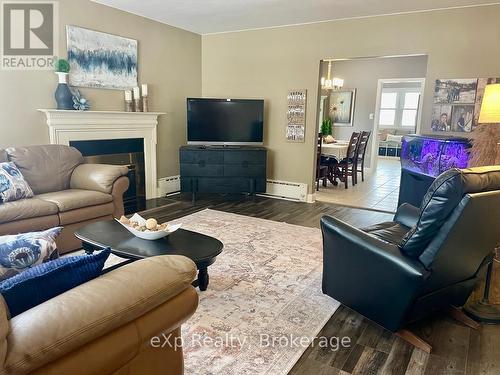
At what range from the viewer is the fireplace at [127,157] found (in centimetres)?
461

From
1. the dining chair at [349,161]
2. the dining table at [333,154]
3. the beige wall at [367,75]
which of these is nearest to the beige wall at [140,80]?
the dining table at [333,154]

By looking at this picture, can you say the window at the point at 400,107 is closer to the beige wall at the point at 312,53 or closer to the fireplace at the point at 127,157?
the beige wall at the point at 312,53

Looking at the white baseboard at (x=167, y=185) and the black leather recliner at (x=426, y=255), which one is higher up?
the black leather recliner at (x=426, y=255)

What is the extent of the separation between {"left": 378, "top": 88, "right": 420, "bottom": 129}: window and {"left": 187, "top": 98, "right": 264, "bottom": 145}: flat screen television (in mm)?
7045

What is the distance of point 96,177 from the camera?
370 cm

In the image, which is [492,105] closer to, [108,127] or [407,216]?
[407,216]

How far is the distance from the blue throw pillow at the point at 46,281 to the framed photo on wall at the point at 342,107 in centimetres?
918

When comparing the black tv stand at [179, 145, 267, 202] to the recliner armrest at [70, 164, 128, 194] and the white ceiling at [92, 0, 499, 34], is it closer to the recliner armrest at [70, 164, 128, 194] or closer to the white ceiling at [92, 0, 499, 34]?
the recliner armrest at [70, 164, 128, 194]

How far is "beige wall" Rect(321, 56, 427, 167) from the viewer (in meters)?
8.69

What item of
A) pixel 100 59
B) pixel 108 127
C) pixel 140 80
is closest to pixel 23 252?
pixel 108 127

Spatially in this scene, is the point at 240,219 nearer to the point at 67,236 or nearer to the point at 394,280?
the point at 67,236

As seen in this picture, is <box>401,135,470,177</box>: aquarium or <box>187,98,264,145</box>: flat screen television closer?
<box>401,135,470,177</box>: aquarium

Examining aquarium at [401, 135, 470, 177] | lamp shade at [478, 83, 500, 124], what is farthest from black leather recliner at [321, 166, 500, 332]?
aquarium at [401, 135, 470, 177]

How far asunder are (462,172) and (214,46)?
5157 mm
